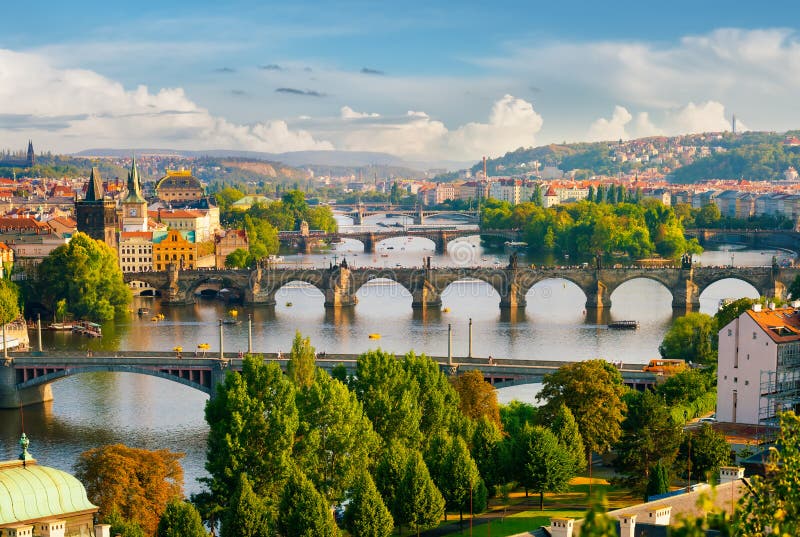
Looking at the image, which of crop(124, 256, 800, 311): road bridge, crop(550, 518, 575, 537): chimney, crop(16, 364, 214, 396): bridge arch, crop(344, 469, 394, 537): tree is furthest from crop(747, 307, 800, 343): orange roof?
crop(124, 256, 800, 311): road bridge

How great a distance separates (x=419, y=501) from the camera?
85.3 ft

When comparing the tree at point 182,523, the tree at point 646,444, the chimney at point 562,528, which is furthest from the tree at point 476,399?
the chimney at point 562,528

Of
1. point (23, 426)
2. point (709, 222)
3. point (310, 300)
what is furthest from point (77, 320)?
point (709, 222)

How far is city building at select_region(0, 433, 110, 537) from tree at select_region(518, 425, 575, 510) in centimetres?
1111

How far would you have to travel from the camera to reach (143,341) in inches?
2238

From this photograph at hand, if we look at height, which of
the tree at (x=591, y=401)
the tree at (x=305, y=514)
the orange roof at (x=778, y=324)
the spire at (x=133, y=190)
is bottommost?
the tree at (x=305, y=514)

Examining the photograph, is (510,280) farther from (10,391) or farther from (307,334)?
(10,391)

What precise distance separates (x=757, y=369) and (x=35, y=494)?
19.5m

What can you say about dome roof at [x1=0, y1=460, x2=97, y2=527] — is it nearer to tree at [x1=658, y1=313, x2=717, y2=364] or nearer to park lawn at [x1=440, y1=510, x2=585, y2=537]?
park lawn at [x1=440, y1=510, x2=585, y2=537]

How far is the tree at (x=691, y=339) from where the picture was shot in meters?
44.5

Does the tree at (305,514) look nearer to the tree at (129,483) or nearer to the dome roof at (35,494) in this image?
the tree at (129,483)

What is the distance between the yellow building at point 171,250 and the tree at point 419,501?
55.4m

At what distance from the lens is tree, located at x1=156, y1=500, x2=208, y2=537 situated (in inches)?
922

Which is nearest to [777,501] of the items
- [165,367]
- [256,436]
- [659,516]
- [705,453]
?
[659,516]
